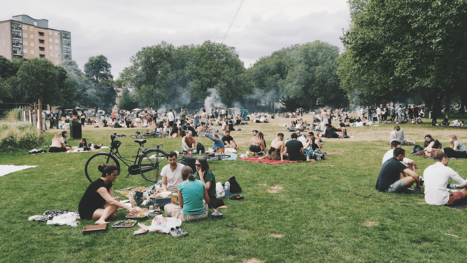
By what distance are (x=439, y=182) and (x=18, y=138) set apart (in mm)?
18169

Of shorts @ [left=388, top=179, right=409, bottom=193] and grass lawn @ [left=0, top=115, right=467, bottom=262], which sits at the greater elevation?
shorts @ [left=388, top=179, right=409, bottom=193]

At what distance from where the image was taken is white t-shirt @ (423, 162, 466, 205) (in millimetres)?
6887

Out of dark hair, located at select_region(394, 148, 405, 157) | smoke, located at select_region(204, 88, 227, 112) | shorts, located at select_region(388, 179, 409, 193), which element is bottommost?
shorts, located at select_region(388, 179, 409, 193)

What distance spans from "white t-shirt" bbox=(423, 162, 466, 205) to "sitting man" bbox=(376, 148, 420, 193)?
689 millimetres

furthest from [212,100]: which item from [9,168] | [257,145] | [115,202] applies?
[115,202]

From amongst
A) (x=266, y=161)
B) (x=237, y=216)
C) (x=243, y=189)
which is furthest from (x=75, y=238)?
(x=266, y=161)

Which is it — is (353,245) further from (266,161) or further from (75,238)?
(266,161)

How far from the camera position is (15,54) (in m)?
77.9

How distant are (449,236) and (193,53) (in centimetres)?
6851

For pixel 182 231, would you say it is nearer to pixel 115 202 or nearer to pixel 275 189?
pixel 115 202

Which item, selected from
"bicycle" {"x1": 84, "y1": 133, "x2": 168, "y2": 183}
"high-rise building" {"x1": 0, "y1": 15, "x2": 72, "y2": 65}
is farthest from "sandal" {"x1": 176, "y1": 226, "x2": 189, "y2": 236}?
"high-rise building" {"x1": 0, "y1": 15, "x2": 72, "y2": 65}

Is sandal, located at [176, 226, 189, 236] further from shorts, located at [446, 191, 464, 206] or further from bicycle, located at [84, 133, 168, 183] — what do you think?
shorts, located at [446, 191, 464, 206]

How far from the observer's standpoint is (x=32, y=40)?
83.1 meters

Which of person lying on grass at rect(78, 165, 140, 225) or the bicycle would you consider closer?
person lying on grass at rect(78, 165, 140, 225)
